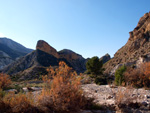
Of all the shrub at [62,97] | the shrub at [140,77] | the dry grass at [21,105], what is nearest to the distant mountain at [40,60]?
the shrub at [140,77]

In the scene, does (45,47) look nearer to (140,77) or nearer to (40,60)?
(40,60)

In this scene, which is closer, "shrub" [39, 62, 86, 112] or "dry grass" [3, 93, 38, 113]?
"dry grass" [3, 93, 38, 113]

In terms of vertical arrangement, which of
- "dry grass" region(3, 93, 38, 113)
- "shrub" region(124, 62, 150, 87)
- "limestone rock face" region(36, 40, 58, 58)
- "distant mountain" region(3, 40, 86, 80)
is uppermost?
"limestone rock face" region(36, 40, 58, 58)

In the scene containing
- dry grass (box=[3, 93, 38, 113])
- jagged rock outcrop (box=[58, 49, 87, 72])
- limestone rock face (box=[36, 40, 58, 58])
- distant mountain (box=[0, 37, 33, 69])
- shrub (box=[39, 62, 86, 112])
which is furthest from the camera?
jagged rock outcrop (box=[58, 49, 87, 72])

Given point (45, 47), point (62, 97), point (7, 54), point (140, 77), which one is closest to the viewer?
point (62, 97)

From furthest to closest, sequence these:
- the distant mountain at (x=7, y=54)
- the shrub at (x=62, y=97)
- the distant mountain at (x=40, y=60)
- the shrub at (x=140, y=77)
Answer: the distant mountain at (x=7, y=54), the distant mountain at (x=40, y=60), the shrub at (x=140, y=77), the shrub at (x=62, y=97)

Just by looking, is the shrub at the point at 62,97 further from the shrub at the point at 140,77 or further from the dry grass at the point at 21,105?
the shrub at the point at 140,77

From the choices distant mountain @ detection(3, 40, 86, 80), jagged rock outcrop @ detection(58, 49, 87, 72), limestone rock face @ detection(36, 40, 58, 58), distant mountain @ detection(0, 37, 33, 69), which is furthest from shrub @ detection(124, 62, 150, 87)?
distant mountain @ detection(0, 37, 33, 69)

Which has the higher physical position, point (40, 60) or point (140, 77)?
point (40, 60)

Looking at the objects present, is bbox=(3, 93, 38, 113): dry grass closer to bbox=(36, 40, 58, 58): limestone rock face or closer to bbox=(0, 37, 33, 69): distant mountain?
bbox=(36, 40, 58, 58): limestone rock face

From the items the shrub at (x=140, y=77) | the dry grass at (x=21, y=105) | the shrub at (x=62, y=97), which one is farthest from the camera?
the shrub at (x=140, y=77)

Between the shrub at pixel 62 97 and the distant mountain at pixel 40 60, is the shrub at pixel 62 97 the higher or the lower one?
the lower one

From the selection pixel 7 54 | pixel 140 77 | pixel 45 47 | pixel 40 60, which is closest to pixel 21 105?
pixel 140 77

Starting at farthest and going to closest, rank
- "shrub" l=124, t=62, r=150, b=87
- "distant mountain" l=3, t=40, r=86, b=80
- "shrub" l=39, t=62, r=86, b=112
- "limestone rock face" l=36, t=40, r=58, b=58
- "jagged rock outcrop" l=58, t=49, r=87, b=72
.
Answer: "jagged rock outcrop" l=58, t=49, r=87, b=72 < "limestone rock face" l=36, t=40, r=58, b=58 < "distant mountain" l=3, t=40, r=86, b=80 < "shrub" l=124, t=62, r=150, b=87 < "shrub" l=39, t=62, r=86, b=112
